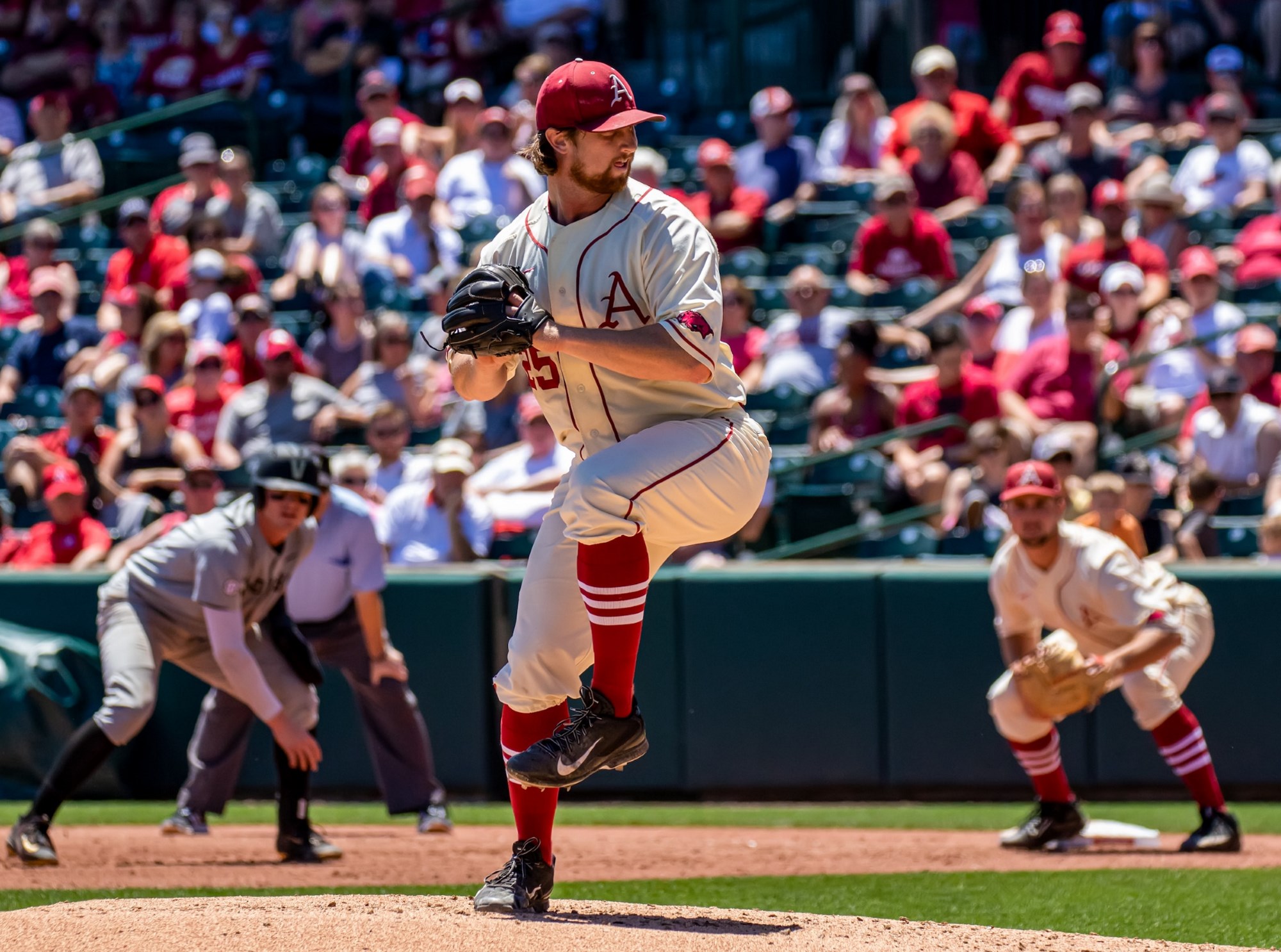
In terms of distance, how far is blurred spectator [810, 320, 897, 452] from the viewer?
9336 millimetres

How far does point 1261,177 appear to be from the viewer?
10484 millimetres

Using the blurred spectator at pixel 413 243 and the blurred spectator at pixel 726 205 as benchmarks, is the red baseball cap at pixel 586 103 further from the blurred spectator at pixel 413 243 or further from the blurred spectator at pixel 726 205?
the blurred spectator at pixel 413 243

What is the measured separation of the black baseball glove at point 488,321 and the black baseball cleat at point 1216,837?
12.3ft

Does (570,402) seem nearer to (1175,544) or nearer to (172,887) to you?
(172,887)

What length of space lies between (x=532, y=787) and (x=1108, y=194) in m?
6.53

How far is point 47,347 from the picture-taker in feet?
38.4

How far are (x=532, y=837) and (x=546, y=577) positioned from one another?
25.5 inches

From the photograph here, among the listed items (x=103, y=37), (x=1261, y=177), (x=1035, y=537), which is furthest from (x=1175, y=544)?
(x=103, y=37)

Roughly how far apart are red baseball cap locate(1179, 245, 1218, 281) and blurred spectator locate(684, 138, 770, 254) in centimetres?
272

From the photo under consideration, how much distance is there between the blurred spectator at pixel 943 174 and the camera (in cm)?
1106

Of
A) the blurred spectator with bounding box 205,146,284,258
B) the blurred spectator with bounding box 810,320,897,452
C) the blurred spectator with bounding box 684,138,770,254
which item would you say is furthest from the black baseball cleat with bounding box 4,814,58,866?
the blurred spectator with bounding box 205,146,284,258

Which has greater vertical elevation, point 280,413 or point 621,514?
point 621,514

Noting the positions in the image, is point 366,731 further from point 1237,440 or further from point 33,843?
point 1237,440

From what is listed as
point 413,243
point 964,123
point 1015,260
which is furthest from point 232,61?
point 1015,260
